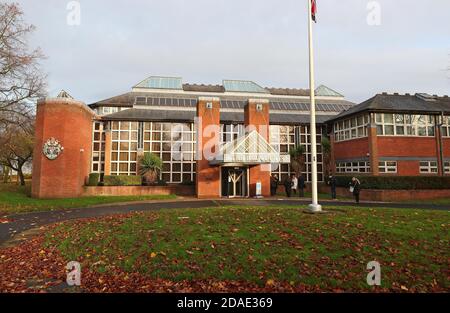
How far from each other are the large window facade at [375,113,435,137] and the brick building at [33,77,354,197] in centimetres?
738

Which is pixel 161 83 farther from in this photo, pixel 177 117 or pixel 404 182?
pixel 404 182

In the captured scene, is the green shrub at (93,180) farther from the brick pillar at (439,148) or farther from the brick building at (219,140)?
the brick pillar at (439,148)

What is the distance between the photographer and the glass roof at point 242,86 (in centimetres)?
4451

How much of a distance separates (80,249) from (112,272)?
220cm

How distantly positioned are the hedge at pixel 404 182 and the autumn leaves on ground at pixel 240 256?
13.4m

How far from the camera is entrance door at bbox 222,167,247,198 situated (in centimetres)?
2559

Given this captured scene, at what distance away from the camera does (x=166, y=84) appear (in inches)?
1654

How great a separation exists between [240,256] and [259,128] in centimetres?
2135

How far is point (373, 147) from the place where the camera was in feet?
86.0

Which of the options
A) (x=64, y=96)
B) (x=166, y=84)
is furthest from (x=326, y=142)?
(x=64, y=96)
